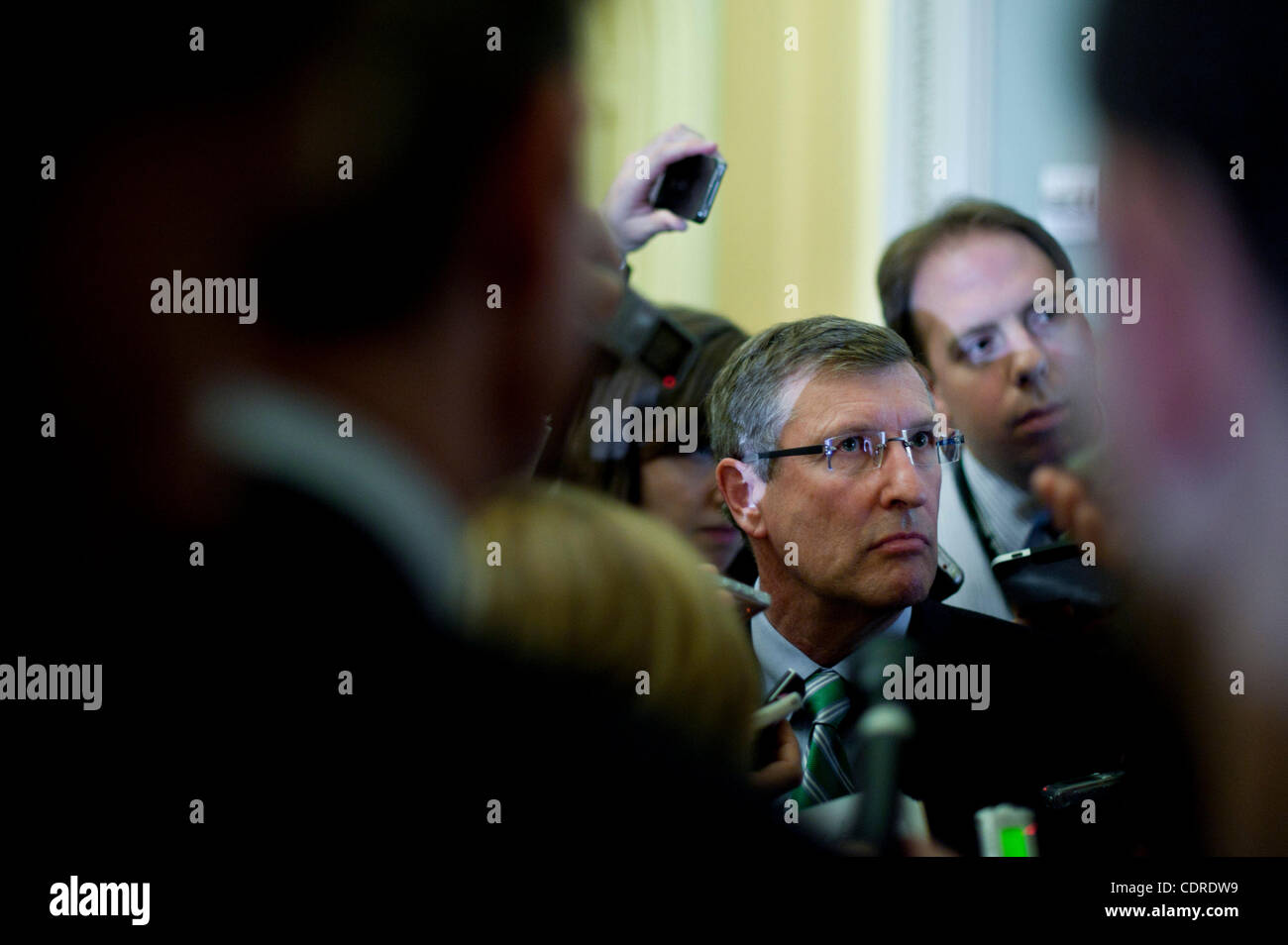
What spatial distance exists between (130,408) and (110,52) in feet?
1.05

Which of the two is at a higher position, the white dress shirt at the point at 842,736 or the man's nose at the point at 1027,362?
the man's nose at the point at 1027,362

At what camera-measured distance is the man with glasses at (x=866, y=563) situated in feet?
5.65

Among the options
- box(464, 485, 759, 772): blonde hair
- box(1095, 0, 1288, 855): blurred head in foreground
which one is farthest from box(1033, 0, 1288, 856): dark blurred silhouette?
box(464, 485, 759, 772): blonde hair

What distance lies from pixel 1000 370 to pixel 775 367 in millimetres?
366

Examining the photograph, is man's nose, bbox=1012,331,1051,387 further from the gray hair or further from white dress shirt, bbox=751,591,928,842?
white dress shirt, bbox=751,591,928,842

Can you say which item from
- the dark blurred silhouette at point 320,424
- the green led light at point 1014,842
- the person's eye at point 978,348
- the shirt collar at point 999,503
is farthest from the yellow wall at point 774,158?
the dark blurred silhouette at point 320,424

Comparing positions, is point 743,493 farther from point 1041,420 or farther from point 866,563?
point 1041,420

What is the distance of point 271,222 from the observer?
2.73 feet

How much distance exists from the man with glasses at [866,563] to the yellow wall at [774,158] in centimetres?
10


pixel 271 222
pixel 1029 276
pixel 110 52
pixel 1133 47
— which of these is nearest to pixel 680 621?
pixel 271 222

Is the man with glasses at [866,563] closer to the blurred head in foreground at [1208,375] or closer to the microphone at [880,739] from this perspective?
the microphone at [880,739]

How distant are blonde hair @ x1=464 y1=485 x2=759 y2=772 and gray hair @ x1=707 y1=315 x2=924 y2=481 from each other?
558mm
